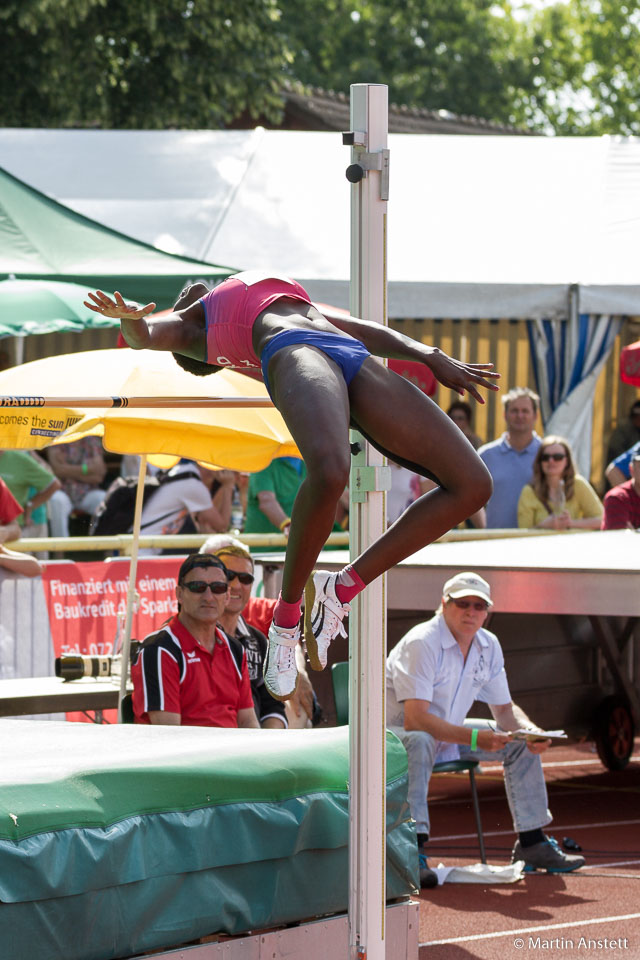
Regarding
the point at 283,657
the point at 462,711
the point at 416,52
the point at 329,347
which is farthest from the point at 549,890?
the point at 416,52

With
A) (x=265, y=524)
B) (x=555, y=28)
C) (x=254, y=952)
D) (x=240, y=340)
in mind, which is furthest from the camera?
(x=555, y=28)

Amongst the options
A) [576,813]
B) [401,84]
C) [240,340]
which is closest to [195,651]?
[240,340]

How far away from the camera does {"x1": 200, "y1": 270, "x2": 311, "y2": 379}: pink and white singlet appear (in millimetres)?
3801

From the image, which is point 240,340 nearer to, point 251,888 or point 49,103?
point 251,888

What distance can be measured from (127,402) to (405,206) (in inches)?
359

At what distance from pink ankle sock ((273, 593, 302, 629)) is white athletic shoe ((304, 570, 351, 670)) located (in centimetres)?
4

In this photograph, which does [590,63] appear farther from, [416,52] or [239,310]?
[239,310]

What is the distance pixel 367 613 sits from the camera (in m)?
3.98

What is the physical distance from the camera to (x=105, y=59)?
19.7 m

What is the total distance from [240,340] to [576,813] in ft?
17.6

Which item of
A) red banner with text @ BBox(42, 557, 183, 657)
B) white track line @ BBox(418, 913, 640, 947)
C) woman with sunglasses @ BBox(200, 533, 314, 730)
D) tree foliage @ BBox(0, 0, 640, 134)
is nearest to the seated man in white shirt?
red banner with text @ BBox(42, 557, 183, 657)

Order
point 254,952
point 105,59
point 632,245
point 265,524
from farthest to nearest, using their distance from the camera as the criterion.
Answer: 1. point 105,59
2. point 632,245
3. point 265,524
4. point 254,952

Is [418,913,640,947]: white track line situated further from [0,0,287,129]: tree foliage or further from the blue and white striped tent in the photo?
[0,0,287,129]: tree foliage

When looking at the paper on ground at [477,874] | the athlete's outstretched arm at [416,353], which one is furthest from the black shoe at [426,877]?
the athlete's outstretched arm at [416,353]
